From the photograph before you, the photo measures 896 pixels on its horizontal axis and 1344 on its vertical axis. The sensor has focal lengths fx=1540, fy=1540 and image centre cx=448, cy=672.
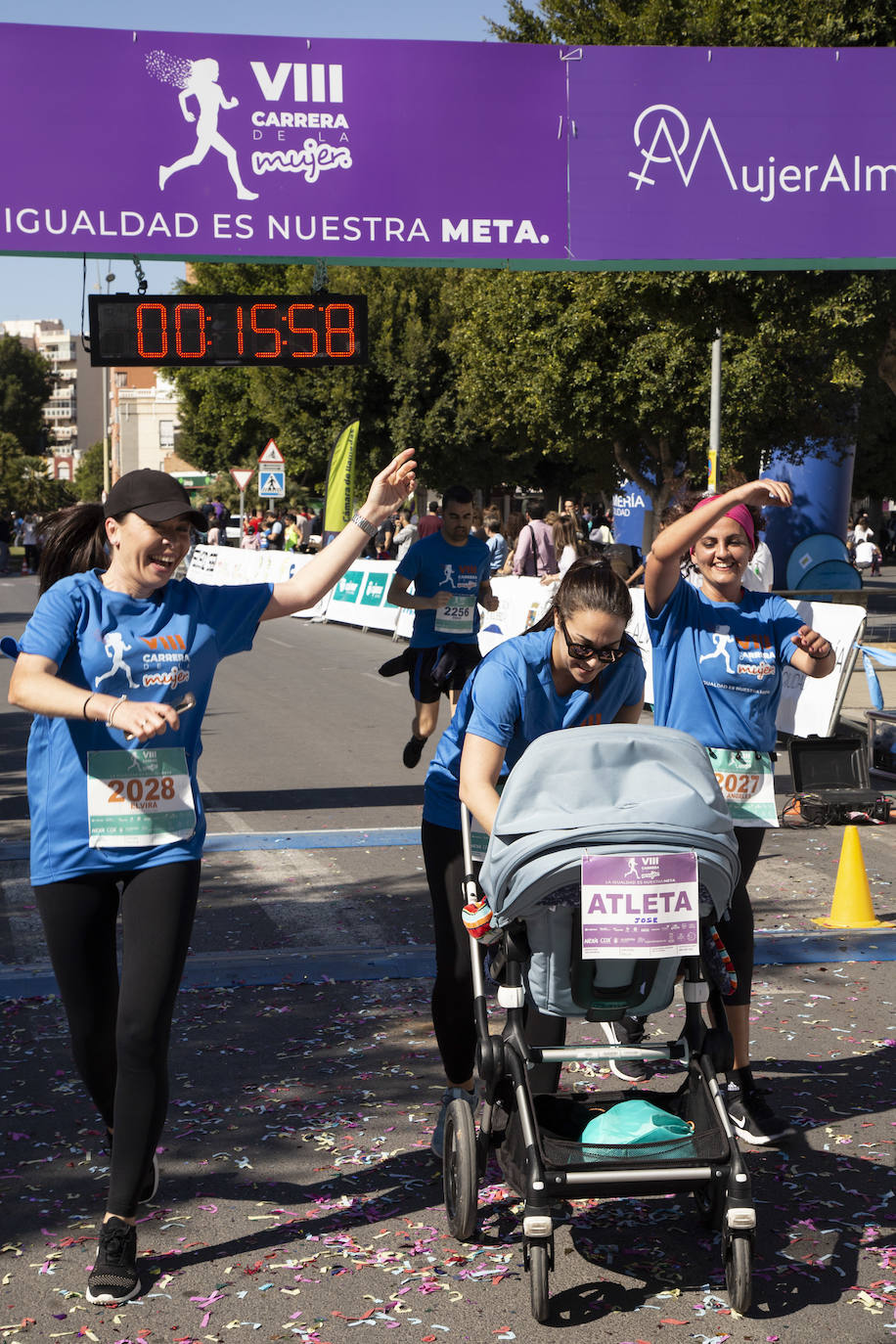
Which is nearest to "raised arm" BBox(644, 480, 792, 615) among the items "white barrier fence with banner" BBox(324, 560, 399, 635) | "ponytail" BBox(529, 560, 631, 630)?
"ponytail" BBox(529, 560, 631, 630)

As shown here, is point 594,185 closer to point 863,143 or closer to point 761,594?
point 863,143

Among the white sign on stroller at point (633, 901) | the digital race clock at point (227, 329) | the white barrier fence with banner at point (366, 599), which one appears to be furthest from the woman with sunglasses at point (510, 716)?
the white barrier fence with banner at point (366, 599)

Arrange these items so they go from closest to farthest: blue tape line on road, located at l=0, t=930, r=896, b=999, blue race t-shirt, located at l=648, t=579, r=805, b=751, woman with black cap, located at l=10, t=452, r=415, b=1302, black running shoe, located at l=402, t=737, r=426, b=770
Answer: woman with black cap, located at l=10, t=452, r=415, b=1302 < blue race t-shirt, located at l=648, t=579, r=805, b=751 < blue tape line on road, located at l=0, t=930, r=896, b=999 < black running shoe, located at l=402, t=737, r=426, b=770

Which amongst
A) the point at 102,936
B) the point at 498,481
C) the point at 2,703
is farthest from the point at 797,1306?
the point at 498,481

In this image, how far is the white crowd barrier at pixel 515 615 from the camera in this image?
12383 mm

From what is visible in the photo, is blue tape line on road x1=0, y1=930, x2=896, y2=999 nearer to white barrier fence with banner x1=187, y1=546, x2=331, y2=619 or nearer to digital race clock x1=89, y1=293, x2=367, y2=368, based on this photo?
digital race clock x1=89, y1=293, x2=367, y2=368

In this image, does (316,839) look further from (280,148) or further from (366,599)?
(366,599)

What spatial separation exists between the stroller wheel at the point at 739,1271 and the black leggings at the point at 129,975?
1372mm

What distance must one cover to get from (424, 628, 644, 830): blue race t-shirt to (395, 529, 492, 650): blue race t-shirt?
6169mm

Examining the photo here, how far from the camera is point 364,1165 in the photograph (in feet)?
14.7

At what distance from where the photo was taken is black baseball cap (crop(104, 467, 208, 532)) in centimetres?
372

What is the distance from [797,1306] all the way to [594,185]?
28.6 ft

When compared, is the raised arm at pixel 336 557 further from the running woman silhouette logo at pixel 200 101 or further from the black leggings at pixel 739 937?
the running woman silhouette logo at pixel 200 101

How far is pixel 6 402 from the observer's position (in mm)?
112125
